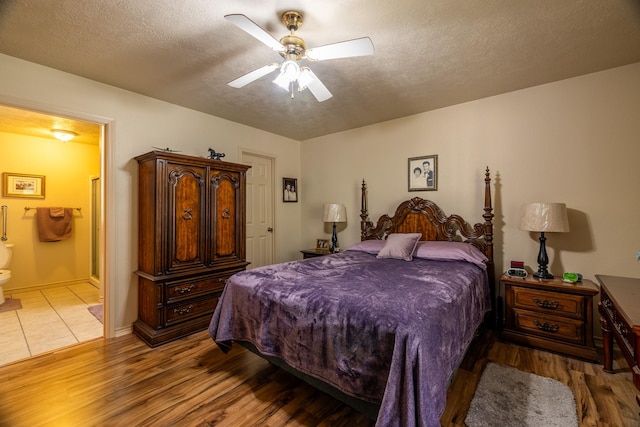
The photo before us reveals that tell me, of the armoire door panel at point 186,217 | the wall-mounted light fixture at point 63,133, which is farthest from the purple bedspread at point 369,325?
the wall-mounted light fixture at point 63,133

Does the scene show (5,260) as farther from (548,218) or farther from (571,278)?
(571,278)

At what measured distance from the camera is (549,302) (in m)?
2.51

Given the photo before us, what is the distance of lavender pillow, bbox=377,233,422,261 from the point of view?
302 centimetres

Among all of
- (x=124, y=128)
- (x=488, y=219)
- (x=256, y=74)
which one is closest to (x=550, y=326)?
(x=488, y=219)

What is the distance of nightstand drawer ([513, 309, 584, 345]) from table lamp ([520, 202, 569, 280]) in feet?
1.22

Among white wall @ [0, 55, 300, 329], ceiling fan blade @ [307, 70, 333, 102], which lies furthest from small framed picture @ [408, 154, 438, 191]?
white wall @ [0, 55, 300, 329]

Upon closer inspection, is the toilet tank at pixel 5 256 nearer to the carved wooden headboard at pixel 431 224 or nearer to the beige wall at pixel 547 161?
the carved wooden headboard at pixel 431 224

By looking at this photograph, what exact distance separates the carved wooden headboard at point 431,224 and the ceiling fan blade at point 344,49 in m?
2.13

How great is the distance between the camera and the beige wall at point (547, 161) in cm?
256

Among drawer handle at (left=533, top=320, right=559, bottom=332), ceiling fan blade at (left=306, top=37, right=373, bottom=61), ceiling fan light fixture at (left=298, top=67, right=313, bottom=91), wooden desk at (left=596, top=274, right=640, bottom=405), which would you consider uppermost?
ceiling fan blade at (left=306, top=37, right=373, bottom=61)

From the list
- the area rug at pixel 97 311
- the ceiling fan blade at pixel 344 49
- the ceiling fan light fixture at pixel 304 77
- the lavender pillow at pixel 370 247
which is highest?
the ceiling fan blade at pixel 344 49

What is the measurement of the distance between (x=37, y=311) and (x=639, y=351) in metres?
5.66

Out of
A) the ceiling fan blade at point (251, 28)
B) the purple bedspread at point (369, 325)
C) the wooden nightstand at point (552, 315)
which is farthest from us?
the wooden nightstand at point (552, 315)

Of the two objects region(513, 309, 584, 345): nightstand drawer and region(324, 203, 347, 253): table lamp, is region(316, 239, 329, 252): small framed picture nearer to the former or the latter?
region(324, 203, 347, 253): table lamp
